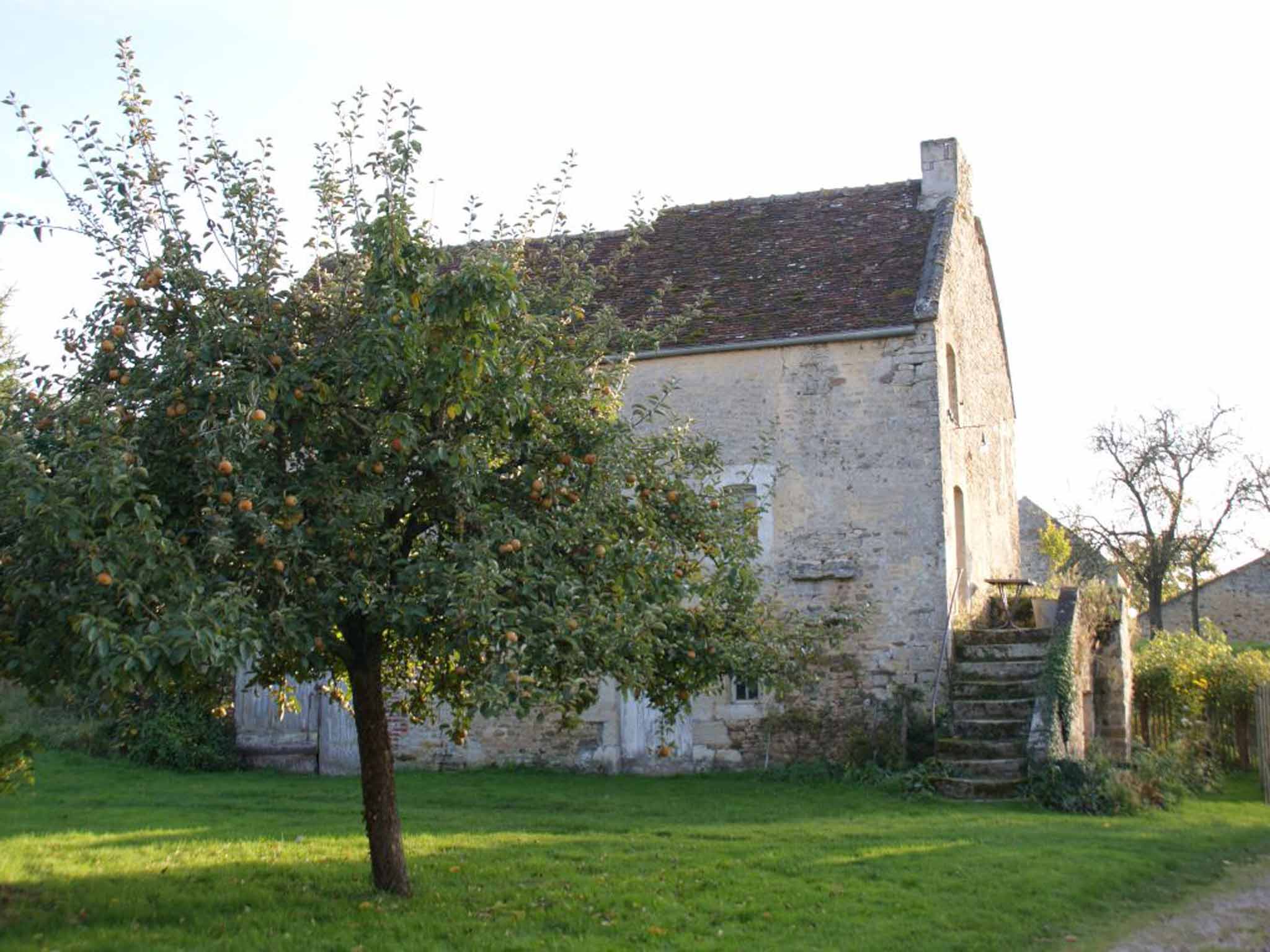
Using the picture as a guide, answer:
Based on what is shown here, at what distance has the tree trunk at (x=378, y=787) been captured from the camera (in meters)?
8.56

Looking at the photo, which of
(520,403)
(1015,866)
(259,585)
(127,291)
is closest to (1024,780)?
(1015,866)

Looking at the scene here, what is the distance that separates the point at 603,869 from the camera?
9.91m

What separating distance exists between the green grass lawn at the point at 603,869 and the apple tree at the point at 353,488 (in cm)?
114

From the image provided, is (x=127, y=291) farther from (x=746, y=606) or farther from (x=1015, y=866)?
(x=1015, y=866)

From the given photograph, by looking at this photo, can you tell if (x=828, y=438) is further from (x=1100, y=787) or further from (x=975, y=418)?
(x=1100, y=787)

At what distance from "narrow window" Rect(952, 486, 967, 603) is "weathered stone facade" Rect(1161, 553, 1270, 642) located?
2565 centimetres

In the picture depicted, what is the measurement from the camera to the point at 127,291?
7.74 m

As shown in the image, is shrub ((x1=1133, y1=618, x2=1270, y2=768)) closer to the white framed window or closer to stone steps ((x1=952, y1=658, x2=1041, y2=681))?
stone steps ((x1=952, y1=658, x2=1041, y2=681))

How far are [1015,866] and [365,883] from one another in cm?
513

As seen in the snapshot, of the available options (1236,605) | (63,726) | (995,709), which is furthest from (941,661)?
(1236,605)

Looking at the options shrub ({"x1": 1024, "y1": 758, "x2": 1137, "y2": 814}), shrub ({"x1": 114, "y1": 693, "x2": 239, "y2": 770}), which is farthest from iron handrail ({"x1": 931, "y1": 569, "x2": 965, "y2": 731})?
shrub ({"x1": 114, "y1": 693, "x2": 239, "y2": 770})

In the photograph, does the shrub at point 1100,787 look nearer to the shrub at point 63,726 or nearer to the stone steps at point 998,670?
the stone steps at point 998,670

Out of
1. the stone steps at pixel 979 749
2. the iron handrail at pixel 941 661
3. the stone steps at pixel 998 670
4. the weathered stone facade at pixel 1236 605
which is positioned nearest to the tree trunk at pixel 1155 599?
the weathered stone facade at pixel 1236 605

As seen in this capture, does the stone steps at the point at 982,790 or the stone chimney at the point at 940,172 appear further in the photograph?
the stone chimney at the point at 940,172
